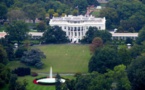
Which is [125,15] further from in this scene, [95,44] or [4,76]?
[4,76]

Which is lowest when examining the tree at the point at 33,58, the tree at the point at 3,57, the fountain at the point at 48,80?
the fountain at the point at 48,80

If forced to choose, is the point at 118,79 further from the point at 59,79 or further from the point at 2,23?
the point at 2,23

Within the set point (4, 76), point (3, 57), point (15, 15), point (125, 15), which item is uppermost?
point (15, 15)

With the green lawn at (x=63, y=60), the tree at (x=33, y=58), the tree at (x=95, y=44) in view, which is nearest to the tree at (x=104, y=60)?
the green lawn at (x=63, y=60)

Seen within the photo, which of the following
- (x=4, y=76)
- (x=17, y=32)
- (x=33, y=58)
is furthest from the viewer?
(x=17, y=32)

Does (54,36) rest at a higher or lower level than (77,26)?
lower

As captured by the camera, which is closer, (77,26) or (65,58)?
(65,58)

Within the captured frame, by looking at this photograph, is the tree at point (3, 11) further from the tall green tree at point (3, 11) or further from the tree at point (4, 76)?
the tree at point (4, 76)

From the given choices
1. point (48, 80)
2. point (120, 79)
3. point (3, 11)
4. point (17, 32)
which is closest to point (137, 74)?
point (120, 79)
